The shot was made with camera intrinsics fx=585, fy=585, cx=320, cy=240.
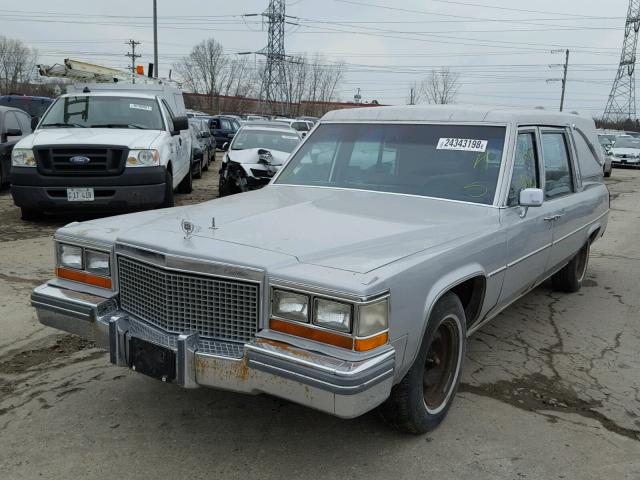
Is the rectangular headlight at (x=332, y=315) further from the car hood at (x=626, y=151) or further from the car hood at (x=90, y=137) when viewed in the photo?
the car hood at (x=626, y=151)

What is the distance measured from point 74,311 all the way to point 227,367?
103 centimetres

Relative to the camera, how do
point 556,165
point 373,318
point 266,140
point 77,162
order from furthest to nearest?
1. point 266,140
2. point 77,162
3. point 556,165
4. point 373,318

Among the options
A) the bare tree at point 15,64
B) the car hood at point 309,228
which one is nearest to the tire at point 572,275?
the car hood at point 309,228

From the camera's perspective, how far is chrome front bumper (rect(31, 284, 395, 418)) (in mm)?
2354

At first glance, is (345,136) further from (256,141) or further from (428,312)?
(256,141)

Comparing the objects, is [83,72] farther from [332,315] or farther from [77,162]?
[332,315]

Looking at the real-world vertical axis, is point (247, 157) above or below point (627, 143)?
below

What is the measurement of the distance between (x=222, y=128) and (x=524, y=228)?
2442cm

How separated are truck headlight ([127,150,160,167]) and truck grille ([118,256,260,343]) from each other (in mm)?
5357

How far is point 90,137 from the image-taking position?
26.1 feet

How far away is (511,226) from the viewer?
12.1ft

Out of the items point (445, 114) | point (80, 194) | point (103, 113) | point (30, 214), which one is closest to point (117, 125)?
point (103, 113)

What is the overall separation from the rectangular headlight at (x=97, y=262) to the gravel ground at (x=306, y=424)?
81 cm

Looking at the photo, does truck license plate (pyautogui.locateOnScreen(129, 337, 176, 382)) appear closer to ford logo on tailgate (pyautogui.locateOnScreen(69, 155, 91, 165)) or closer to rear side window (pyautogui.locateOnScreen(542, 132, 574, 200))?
rear side window (pyautogui.locateOnScreen(542, 132, 574, 200))
